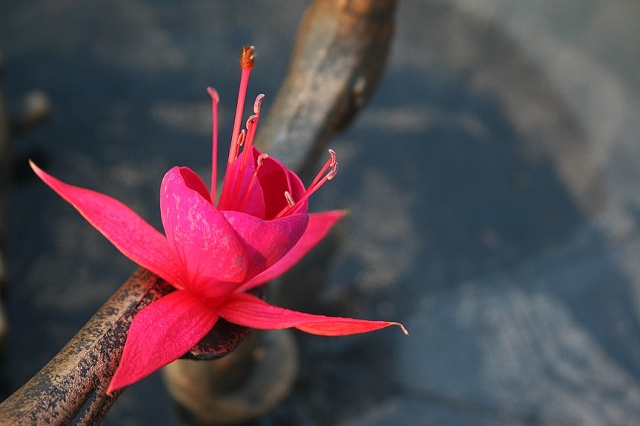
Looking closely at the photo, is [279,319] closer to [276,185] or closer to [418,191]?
[276,185]

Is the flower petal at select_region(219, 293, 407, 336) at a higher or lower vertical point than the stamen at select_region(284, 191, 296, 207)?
lower

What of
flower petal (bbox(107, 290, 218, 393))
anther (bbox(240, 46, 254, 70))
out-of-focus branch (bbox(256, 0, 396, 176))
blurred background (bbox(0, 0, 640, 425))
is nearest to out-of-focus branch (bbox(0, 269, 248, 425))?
flower petal (bbox(107, 290, 218, 393))

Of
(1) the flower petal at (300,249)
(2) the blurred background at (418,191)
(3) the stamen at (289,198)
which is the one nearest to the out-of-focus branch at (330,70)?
(1) the flower petal at (300,249)

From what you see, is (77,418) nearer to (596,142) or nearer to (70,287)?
(70,287)

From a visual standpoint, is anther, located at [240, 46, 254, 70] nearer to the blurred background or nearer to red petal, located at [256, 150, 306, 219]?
red petal, located at [256, 150, 306, 219]

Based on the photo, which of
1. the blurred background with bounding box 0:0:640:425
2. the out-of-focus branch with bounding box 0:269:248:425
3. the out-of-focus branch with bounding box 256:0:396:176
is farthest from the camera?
the blurred background with bounding box 0:0:640:425

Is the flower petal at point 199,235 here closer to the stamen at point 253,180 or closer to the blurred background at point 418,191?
the stamen at point 253,180
